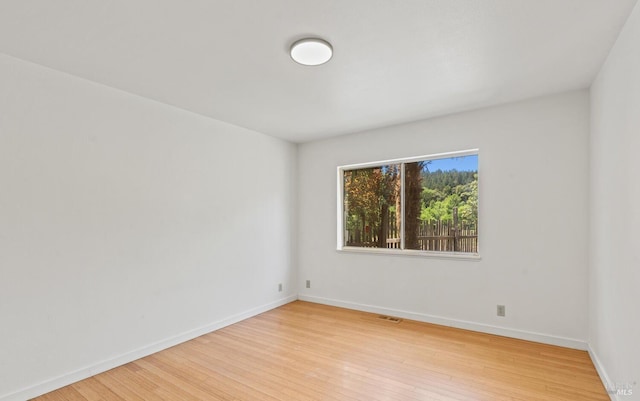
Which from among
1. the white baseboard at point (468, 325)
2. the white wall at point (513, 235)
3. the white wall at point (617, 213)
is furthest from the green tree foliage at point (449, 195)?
the white baseboard at point (468, 325)

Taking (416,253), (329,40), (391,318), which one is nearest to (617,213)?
(416,253)

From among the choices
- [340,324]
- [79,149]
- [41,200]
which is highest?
[79,149]

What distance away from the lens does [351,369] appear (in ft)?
8.61

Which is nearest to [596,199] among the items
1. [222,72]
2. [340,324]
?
[340,324]

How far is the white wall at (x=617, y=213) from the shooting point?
5.73ft

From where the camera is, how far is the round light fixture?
206cm

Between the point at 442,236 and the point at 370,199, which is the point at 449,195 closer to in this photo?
the point at 442,236

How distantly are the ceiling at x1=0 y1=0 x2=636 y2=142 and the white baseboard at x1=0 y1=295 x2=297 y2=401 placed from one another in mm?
2454

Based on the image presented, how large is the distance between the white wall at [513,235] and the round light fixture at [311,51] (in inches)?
81.5

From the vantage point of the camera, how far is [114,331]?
274 cm

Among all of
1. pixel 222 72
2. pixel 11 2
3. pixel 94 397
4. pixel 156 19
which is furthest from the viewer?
pixel 222 72

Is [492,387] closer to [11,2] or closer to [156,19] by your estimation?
[156,19]

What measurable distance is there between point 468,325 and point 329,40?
332 centimetres

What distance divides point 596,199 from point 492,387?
183 centimetres
